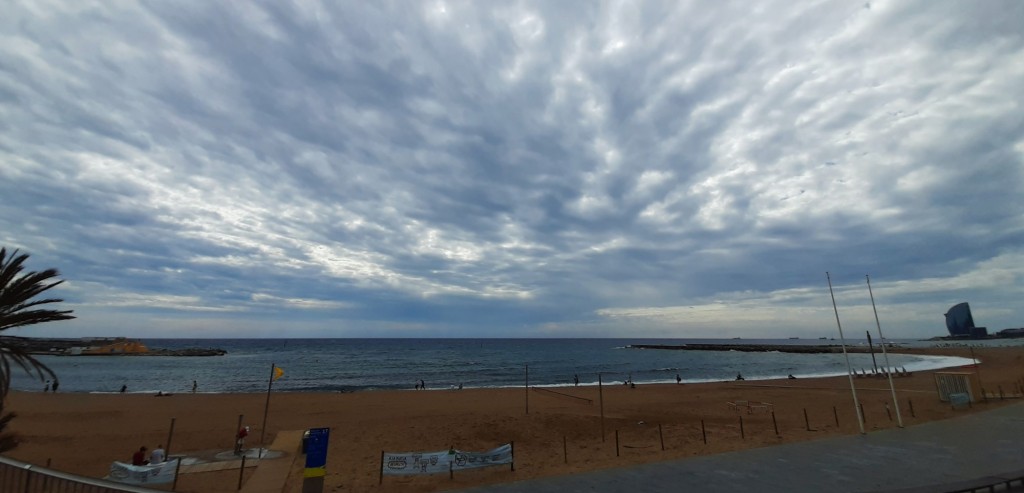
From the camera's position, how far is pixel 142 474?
14734 millimetres

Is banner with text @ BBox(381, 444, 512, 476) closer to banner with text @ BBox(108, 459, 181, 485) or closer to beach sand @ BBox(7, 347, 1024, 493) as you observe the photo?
beach sand @ BBox(7, 347, 1024, 493)

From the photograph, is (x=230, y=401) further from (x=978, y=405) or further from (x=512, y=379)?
(x=978, y=405)

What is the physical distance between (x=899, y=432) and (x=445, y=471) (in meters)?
18.8

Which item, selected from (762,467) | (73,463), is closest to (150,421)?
(73,463)

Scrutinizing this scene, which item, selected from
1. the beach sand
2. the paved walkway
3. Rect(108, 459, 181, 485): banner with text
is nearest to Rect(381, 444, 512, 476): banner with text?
the beach sand

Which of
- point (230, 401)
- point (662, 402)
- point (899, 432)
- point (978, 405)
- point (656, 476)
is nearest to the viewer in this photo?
point (656, 476)

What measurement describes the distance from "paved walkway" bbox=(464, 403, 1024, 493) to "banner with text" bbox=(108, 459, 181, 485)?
11356 mm

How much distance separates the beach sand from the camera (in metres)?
17.4

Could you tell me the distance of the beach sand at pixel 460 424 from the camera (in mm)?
17391

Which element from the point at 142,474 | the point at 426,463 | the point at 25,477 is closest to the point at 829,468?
the point at 426,463

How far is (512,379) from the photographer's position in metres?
64.2

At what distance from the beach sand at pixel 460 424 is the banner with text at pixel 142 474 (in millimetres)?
602

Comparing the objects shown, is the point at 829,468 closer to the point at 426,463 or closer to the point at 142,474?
the point at 426,463

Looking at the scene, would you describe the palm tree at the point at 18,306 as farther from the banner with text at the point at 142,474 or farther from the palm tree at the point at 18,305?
the banner with text at the point at 142,474
